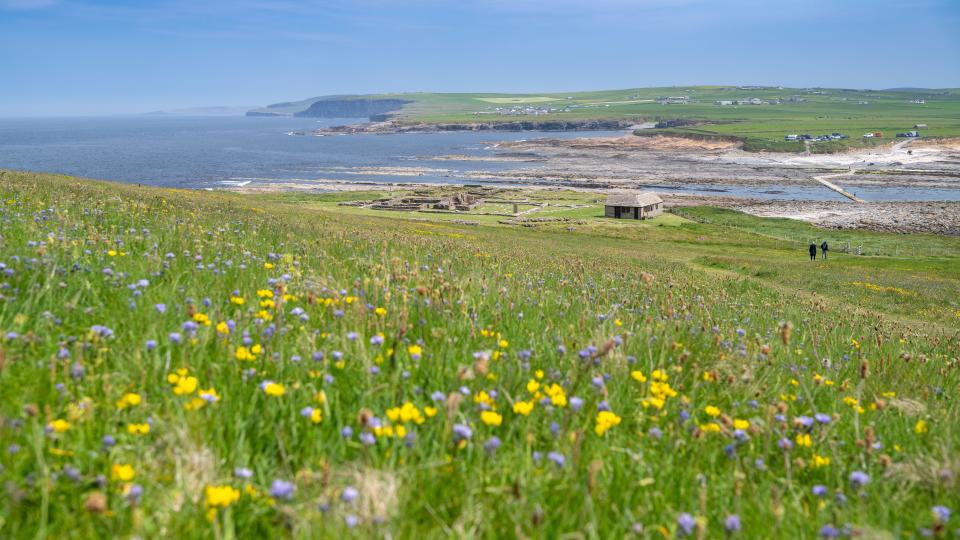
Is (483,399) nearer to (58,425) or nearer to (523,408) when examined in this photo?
(523,408)

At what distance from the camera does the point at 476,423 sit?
379cm

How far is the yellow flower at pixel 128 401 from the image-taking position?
128 inches

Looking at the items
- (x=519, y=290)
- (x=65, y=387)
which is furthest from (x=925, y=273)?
(x=65, y=387)

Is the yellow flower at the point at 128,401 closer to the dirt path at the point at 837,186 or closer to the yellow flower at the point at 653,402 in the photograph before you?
the yellow flower at the point at 653,402

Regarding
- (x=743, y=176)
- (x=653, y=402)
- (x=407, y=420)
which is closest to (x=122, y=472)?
(x=407, y=420)

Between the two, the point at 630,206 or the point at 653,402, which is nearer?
the point at 653,402

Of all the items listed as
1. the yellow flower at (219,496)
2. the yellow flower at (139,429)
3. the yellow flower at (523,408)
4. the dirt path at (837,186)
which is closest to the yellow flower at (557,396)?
the yellow flower at (523,408)

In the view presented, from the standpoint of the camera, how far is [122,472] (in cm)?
262

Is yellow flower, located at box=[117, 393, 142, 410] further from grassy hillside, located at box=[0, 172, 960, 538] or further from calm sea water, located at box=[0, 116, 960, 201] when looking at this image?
calm sea water, located at box=[0, 116, 960, 201]

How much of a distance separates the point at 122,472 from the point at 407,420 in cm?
132

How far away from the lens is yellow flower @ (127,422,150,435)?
3125 millimetres

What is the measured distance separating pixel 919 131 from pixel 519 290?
22408cm

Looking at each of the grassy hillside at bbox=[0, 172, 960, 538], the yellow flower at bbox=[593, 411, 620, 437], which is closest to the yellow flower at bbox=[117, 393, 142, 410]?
the grassy hillside at bbox=[0, 172, 960, 538]

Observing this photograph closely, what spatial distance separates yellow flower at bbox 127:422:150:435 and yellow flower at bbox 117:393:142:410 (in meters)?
0.12
